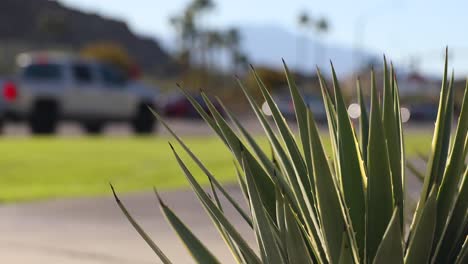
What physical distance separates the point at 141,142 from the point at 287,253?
75.2 feet

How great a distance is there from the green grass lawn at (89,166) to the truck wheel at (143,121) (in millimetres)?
3524

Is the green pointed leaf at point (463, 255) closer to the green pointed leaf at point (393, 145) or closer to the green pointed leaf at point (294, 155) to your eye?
the green pointed leaf at point (393, 145)

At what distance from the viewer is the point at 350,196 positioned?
3.74 metres

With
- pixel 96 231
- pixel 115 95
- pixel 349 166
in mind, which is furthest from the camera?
pixel 115 95

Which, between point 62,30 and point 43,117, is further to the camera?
point 62,30

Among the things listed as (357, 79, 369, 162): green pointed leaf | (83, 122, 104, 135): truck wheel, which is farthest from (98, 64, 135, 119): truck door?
(357, 79, 369, 162): green pointed leaf

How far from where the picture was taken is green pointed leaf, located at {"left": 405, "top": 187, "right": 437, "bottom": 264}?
329 cm

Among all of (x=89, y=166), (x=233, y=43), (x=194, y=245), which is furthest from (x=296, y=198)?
(x=233, y=43)

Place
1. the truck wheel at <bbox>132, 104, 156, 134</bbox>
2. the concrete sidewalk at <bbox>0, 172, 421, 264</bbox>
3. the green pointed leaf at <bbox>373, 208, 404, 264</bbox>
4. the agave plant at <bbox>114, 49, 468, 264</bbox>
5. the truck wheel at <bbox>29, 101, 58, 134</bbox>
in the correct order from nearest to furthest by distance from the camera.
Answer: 1. the green pointed leaf at <bbox>373, 208, 404, 264</bbox>
2. the agave plant at <bbox>114, 49, 468, 264</bbox>
3. the concrete sidewalk at <bbox>0, 172, 421, 264</bbox>
4. the truck wheel at <bbox>29, 101, 58, 134</bbox>
5. the truck wheel at <bbox>132, 104, 156, 134</bbox>

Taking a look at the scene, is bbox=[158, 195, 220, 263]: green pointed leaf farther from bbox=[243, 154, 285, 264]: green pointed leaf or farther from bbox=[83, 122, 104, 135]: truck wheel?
bbox=[83, 122, 104, 135]: truck wheel

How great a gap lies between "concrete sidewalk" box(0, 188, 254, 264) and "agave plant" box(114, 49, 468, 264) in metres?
4.28

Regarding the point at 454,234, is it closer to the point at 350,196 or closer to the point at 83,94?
the point at 350,196

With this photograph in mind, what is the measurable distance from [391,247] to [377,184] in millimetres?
349

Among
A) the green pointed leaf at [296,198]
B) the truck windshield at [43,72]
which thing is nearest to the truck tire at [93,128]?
the truck windshield at [43,72]
